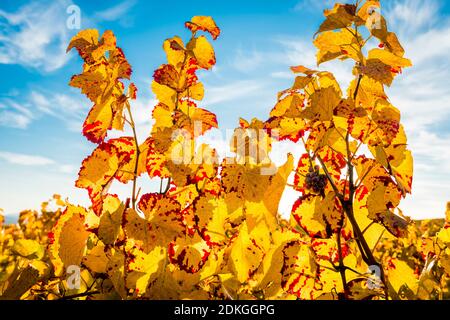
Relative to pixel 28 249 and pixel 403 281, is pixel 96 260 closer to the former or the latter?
pixel 28 249

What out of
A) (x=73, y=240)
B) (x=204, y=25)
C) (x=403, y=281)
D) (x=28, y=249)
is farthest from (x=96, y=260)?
(x=403, y=281)

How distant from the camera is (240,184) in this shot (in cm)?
88

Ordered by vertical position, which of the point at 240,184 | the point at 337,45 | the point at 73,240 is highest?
the point at 337,45

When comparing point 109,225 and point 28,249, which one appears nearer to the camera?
point 109,225

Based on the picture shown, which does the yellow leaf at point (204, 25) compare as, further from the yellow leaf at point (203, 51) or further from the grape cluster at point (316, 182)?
the grape cluster at point (316, 182)

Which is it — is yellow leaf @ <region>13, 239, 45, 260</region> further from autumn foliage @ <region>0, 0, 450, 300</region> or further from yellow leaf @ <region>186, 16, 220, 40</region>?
yellow leaf @ <region>186, 16, 220, 40</region>

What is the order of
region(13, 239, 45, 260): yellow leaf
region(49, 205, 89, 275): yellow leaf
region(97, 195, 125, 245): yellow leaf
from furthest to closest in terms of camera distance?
region(13, 239, 45, 260): yellow leaf
region(49, 205, 89, 275): yellow leaf
region(97, 195, 125, 245): yellow leaf

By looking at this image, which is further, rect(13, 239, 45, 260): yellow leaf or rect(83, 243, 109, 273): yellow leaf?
rect(13, 239, 45, 260): yellow leaf

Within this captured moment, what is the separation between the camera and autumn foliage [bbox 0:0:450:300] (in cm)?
88

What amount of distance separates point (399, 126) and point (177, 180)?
0.61m

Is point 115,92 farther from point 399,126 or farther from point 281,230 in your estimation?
point 399,126

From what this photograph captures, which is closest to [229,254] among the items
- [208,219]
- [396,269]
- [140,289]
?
[208,219]

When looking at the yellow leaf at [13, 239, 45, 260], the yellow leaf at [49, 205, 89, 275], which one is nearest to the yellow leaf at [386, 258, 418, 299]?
the yellow leaf at [49, 205, 89, 275]

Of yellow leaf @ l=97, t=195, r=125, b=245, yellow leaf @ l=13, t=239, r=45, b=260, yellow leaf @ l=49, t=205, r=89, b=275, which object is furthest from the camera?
yellow leaf @ l=13, t=239, r=45, b=260
